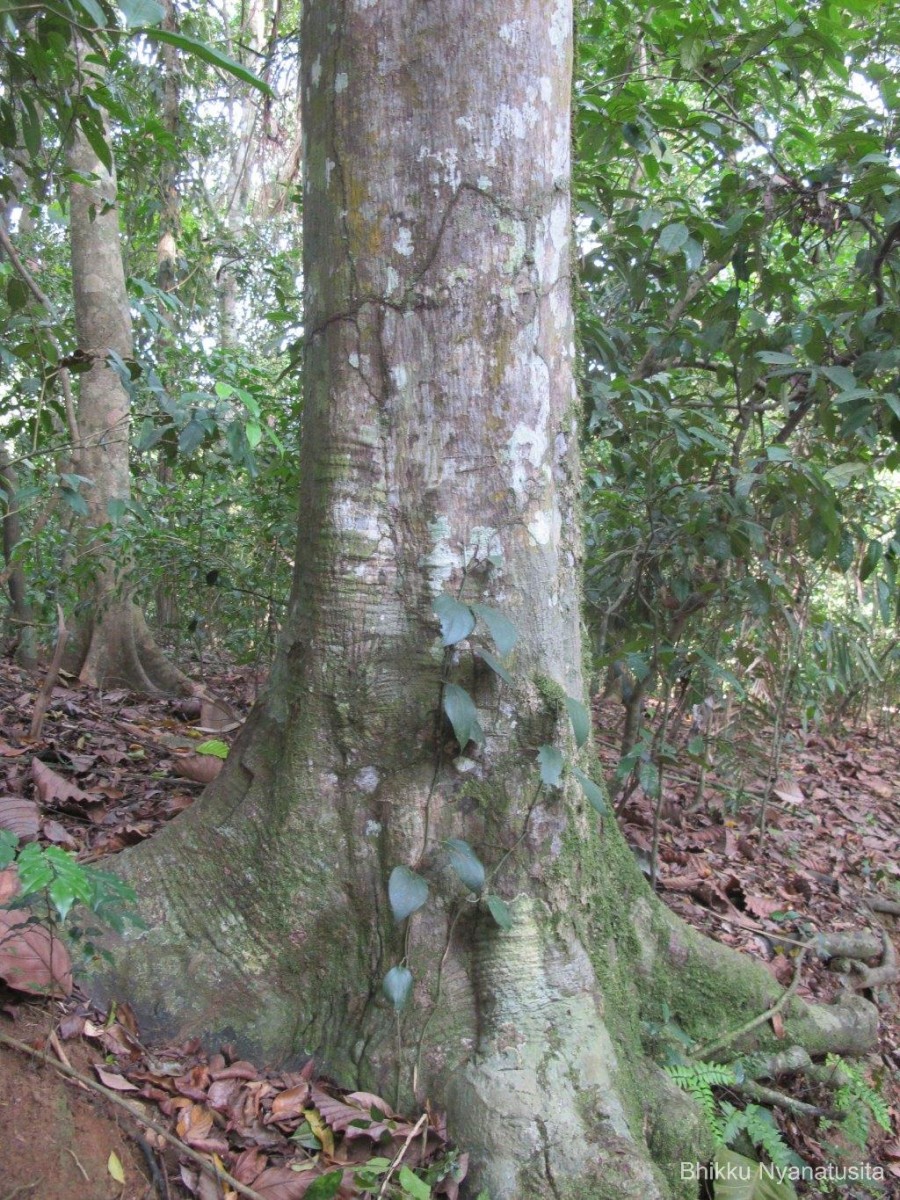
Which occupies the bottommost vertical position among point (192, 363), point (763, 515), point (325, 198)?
point (763, 515)

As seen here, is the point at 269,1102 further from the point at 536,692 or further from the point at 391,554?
the point at 391,554

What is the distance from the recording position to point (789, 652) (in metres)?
3.87

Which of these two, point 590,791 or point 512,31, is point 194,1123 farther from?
point 512,31

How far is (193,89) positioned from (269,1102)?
8.34m

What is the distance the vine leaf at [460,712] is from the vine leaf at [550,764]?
0.59 ft

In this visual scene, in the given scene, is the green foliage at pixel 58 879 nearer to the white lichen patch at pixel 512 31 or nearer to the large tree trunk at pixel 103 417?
the white lichen patch at pixel 512 31

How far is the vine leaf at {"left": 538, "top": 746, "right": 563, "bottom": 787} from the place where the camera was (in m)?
1.91

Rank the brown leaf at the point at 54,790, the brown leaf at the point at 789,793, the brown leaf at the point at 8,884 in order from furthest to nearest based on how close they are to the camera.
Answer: the brown leaf at the point at 789,793, the brown leaf at the point at 54,790, the brown leaf at the point at 8,884

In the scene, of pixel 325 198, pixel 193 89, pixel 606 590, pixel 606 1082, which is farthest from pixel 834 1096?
pixel 193 89

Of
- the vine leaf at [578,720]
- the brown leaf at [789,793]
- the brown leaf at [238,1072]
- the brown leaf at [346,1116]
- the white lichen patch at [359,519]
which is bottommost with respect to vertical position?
the brown leaf at [346,1116]

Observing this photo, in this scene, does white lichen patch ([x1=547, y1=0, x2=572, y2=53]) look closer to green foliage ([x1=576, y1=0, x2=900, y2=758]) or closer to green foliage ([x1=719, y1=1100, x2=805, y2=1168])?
green foliage ([x1=576, y1=0, x2=900, y2=758])

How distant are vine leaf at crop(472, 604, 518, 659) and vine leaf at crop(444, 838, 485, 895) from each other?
1.47ft

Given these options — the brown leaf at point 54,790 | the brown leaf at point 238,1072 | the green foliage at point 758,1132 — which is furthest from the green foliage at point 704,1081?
the brown leaf at point 54,790

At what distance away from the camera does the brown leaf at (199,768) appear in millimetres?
3131
